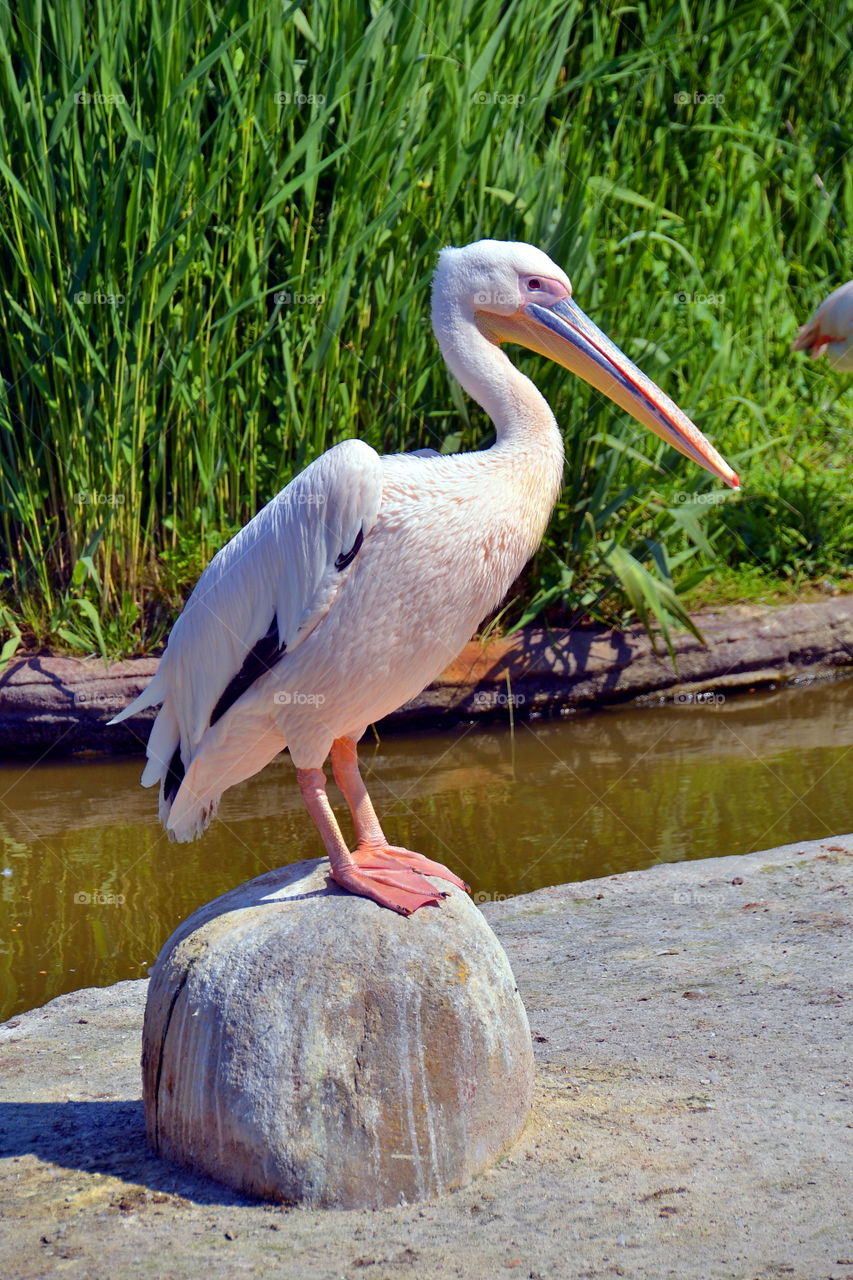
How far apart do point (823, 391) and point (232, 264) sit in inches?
162

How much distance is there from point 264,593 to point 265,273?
3.20 meters

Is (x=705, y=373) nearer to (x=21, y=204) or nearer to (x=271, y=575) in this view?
(x=21, y=204)

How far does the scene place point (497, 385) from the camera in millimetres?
3084

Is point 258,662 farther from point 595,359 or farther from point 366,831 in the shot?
point 595,359

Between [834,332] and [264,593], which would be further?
[834,332]

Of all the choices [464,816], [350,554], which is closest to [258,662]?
[350,554]

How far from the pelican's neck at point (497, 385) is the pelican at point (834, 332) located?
4505mm

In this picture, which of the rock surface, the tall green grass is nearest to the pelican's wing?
the rock surface

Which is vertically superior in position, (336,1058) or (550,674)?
(336,1058)

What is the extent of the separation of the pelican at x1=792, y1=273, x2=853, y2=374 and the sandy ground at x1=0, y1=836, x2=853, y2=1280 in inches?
151

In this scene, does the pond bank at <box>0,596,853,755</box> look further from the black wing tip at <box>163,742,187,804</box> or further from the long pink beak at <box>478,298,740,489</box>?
the long pink beak at <box>478,298,740,489</box>

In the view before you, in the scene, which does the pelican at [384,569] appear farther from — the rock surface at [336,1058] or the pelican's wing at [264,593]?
the rock surface at [336,1058]

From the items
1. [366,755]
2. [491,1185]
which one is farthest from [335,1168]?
[366,755]

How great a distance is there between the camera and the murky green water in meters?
4.56
